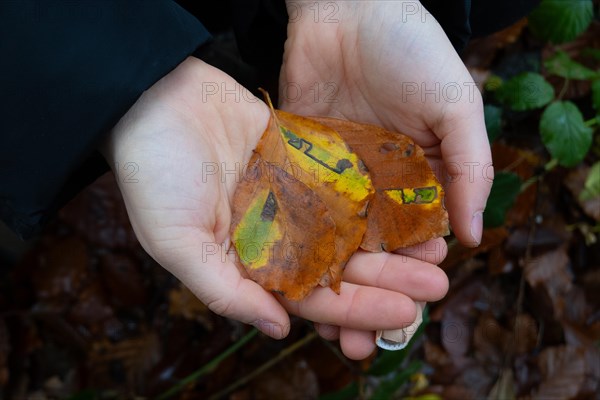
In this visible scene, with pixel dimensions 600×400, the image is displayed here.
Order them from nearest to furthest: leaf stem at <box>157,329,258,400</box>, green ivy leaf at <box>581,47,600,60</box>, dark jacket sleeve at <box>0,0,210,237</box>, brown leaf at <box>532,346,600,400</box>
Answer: dark jacket sleeve at <box>0,0,210,237</box>, leaf stem at <box>157,329,258,400</box>, green ivy leaf at <box>581,47,600,60</box>, brown leaf at <box>532,346,600,400</box>

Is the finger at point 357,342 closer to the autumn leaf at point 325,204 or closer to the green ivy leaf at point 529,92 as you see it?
the autumn leaf at point 325,204

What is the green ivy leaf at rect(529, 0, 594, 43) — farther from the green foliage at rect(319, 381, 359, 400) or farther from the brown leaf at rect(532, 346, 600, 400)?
the green foliage at rect(319, 381, 359, 400)

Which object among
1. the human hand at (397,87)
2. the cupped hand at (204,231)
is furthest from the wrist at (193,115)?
the human hand at (397,87)

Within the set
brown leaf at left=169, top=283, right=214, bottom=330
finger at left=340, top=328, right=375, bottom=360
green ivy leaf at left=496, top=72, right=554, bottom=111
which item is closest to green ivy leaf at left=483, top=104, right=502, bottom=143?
green ivy leaf at left=496, top=72, right=554, bottom=111

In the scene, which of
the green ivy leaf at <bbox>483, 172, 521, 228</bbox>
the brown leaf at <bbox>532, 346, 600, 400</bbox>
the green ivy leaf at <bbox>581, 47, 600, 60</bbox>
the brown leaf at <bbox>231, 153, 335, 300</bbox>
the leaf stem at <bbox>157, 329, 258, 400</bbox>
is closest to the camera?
the brown leaf at <bbox>231, 153, 335, 300</bbox>

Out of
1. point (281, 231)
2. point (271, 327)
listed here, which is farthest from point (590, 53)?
point (271, 327)

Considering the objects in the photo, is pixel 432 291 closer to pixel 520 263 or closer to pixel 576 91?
pixel 520 263
